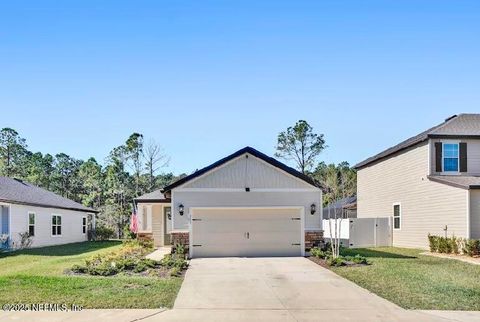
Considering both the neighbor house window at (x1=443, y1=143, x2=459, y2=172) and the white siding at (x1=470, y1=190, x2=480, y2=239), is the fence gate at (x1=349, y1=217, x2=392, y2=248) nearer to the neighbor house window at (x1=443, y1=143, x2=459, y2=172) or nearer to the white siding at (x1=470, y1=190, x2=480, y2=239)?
the neighbor house window at (x1=443, y1=143, x2=459, y2=172)

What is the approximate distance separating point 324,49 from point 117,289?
1054 centimetres

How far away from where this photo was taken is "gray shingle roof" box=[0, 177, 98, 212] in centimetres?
2467

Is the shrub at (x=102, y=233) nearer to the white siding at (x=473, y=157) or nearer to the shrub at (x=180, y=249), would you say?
the shrub at (x=180, y=249)

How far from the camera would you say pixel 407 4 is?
555 inches

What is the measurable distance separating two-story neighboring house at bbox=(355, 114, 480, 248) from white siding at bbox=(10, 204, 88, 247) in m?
19.5

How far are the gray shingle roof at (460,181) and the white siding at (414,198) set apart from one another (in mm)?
251

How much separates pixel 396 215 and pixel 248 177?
10.3 meters

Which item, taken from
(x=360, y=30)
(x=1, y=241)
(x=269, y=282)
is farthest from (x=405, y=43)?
(x=1, y=241)

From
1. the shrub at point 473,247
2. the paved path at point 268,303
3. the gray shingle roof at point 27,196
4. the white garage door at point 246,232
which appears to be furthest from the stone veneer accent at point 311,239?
the gray shingle roof at point 27,196

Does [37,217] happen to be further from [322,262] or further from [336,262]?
[336,262]

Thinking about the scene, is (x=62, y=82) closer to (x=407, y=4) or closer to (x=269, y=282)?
(x=269, y=282)

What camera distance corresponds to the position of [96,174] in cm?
5331

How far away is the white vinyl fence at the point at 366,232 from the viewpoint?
24906 millimetres

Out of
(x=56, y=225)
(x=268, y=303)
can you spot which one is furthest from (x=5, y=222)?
(x=268, y=303)
